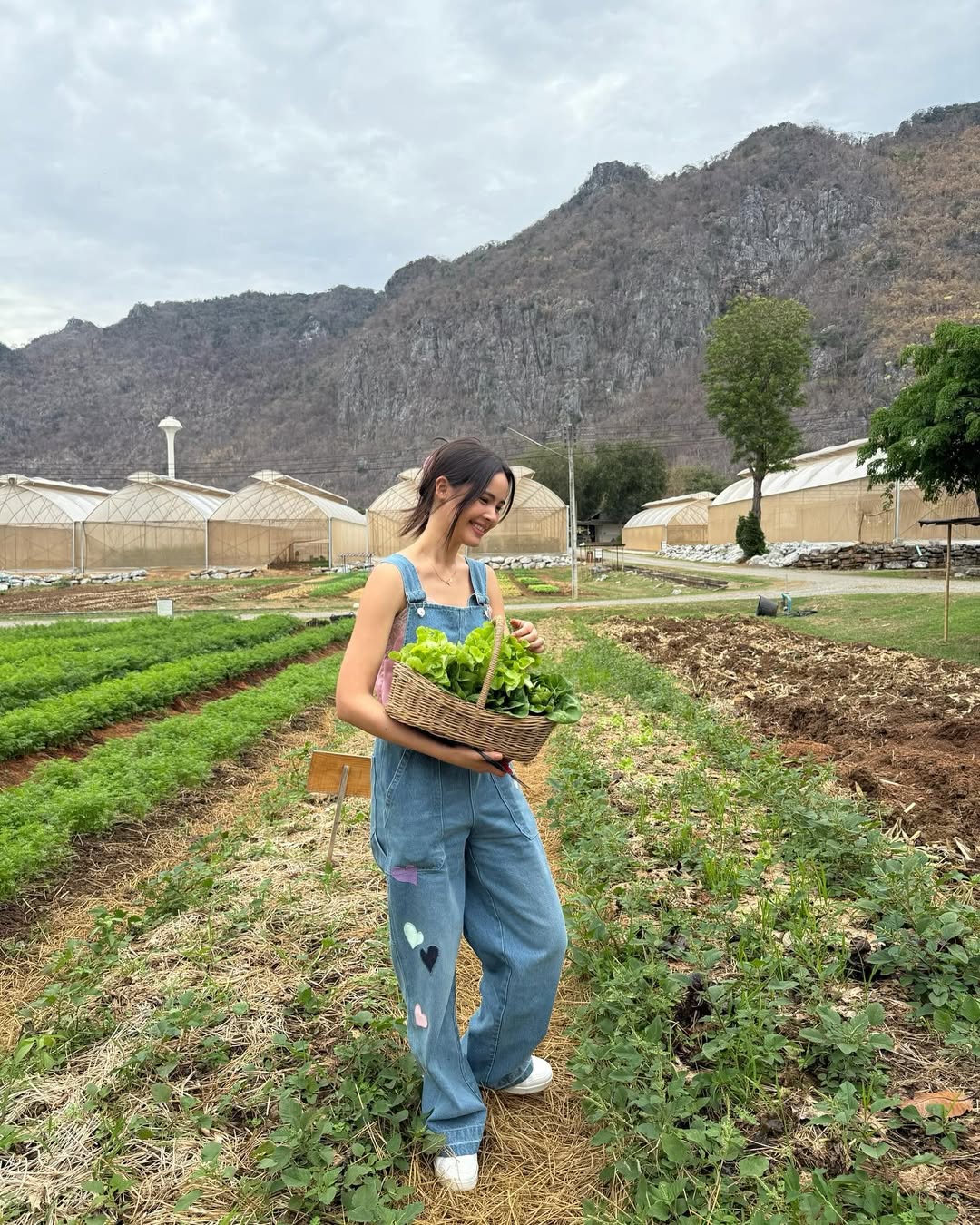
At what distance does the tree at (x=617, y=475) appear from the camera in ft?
223

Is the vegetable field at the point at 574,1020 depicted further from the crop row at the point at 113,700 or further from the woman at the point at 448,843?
the crop row at the point at 113,700

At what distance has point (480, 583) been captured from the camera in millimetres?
2506

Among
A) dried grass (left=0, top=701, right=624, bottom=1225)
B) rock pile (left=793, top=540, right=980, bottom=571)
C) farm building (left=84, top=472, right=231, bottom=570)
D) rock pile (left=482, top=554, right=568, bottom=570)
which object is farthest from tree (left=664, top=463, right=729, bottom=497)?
dried grass (left=0, top=701, right=624, bottom=1225)

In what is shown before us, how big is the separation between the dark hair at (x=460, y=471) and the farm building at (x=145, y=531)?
40.0 metres

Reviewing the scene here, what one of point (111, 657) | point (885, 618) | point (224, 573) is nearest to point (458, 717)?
point (111, 657)

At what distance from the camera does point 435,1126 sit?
2.30 meters

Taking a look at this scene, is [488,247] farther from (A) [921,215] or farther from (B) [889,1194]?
(B) [889,1194]

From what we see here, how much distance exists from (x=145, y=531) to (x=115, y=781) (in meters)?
36.9

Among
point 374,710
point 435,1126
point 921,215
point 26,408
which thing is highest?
point 921,215

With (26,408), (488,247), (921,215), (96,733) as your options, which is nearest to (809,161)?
(921,215)

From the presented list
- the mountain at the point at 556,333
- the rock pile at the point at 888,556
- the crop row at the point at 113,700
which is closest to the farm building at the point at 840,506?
the rock pile at the point at 888,556

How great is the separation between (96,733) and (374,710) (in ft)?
23.6

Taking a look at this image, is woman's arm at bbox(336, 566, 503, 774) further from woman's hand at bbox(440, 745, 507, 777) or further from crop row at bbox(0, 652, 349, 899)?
Result: crop row at bbox(0, 652, 349, 899)

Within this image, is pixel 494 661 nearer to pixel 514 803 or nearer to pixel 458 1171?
pixel 514 803
